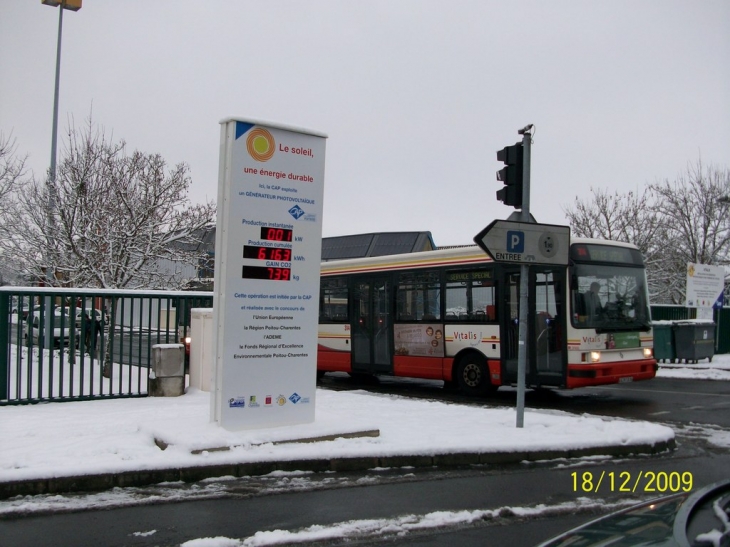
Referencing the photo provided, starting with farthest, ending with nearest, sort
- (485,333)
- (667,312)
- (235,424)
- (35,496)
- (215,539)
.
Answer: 1. (667,312)
2. (485,333)
3. (235,424)
4. (35,496)
5. (215,539)

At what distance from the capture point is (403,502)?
6.24m

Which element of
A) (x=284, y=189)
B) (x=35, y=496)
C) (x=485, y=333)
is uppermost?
(x=284, y=189)

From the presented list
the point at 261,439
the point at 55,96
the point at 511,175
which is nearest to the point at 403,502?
the point at 261,439

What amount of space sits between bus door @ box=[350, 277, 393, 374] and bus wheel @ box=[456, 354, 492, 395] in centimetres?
197

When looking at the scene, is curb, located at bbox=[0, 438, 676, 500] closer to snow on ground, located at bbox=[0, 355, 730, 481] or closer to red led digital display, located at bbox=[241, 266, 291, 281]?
snow on ground, located at bbox=[0, 355, 730, 481]

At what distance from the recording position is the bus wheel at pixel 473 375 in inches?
569

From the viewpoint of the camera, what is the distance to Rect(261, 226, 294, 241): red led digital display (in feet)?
27.9

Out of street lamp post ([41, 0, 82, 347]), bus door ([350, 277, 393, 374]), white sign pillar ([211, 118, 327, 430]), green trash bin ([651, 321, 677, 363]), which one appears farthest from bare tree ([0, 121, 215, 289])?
green trash bin ([651, 321, 677, 363])

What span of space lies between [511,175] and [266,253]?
11.1 feet

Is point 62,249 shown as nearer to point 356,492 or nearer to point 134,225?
point 134,225

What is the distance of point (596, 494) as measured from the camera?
21.6 ft

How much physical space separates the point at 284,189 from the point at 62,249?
483 inches

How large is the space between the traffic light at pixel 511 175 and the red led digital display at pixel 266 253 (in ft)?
9.71

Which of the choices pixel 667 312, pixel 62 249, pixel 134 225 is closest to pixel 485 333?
pixel 134 225
